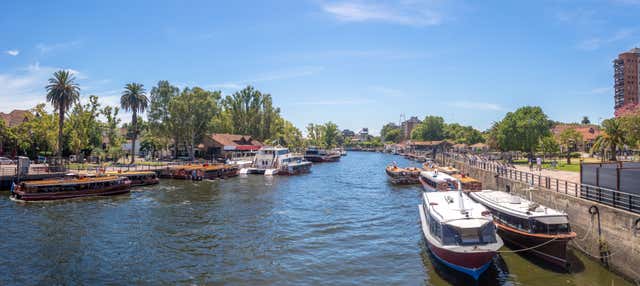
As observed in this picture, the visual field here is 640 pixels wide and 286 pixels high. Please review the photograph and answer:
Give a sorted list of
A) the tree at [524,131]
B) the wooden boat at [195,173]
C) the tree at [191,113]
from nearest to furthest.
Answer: the wooden boat at [195,173] < the tree at [524,131] < the tree at [191,113]

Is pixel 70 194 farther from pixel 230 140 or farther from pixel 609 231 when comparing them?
pixel 230 140

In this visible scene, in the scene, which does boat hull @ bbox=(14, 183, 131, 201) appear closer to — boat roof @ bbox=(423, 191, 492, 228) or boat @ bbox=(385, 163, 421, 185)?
boat roof @ bbox=(423, 191, 492, 228)

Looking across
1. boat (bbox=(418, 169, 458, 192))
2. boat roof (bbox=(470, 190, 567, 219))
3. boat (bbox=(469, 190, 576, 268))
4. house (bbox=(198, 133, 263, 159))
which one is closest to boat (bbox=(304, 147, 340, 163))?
house (bbox=(198, 133, 263, 159))

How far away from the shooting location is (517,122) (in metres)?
67.4

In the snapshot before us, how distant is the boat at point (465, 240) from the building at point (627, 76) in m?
164

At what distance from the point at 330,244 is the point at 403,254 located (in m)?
4.43

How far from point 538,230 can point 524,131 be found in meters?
54.6

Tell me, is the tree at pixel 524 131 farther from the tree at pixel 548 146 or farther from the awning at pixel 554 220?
the awning at pixel 554 220

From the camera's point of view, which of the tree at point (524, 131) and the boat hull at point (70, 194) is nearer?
the boat hull at point (70, 194)

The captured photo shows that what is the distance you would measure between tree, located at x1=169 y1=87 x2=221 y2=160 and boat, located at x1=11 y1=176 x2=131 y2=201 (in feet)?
128

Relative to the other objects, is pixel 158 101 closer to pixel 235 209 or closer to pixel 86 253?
pixel 235 209

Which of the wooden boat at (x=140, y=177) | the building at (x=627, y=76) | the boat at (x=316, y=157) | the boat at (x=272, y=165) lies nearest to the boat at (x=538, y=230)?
the wooden boat at (x=140, y=177)

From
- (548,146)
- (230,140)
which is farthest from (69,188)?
(548,146)

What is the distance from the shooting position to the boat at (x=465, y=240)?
16.2 meters
